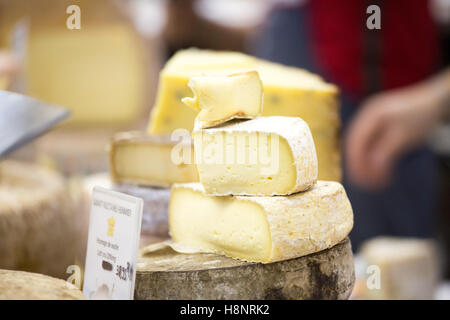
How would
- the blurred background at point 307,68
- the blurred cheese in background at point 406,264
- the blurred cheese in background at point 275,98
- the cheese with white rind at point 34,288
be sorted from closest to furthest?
the cheese with white rind at point 34,288 < the blurred cheese in background at point 275,98 < the blurred cheese in background at point 406,264 < the blurred background at point 307,68

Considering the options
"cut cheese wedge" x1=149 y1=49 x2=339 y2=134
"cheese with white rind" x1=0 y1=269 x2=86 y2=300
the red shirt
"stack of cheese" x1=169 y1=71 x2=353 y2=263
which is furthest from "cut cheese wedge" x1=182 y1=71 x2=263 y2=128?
the red shirt

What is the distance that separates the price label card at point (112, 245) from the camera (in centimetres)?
52

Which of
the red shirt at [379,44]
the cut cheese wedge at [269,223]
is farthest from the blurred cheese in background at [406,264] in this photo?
the cut cheese wedge at [269,223]

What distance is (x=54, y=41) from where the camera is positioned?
6.49ft

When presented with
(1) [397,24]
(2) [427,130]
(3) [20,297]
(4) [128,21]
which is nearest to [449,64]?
(2) [427,130]

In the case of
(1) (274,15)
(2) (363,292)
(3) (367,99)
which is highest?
(1) (274,15)

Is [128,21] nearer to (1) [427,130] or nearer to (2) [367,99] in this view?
(2) [367,99]

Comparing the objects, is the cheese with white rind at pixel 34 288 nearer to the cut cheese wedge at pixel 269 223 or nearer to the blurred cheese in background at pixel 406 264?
the cut cheese wedge at pixel 269 223

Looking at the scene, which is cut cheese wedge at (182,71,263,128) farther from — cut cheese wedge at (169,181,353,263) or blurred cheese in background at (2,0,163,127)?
blurred cheese in background at (2,0,163,127)

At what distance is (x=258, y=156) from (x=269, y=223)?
0.08 m

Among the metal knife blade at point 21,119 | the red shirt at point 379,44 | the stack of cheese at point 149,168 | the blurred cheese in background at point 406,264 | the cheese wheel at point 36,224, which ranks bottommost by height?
the blurred cheese in background at point 406,264

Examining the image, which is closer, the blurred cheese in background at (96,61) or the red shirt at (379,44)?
the red shirt at (379,44)

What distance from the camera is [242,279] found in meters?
0.56

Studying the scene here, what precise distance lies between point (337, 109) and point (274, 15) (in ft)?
3.59
